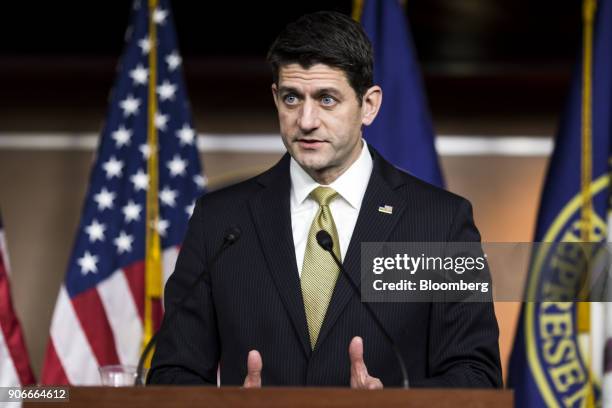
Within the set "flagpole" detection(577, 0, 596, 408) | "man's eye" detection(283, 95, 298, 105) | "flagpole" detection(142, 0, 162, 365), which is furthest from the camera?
"flagpole" detection(142, 0, 162, 365)

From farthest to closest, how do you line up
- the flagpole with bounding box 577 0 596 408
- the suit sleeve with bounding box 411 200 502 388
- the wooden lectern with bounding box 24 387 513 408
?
the flagpole with bounding box 577 0 596 408
the suit sleeve with bounding box 411 200 502 388
the wooden lectern with bounding box 24 387 513 408

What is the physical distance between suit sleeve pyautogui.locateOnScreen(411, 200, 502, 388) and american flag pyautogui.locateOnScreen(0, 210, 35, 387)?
2.01 meters

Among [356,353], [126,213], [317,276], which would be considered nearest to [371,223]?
[317,276]

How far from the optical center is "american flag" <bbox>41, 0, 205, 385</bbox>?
3680 millimetres

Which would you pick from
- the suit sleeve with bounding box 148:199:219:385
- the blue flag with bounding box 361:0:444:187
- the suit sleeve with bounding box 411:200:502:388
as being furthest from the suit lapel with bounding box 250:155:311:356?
the blue flag with bounding box 361:0:444:187

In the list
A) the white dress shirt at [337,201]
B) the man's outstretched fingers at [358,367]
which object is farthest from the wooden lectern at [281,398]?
the white dress shirt at [337,201]

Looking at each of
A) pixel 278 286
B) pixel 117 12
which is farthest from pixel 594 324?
pixel 117 12

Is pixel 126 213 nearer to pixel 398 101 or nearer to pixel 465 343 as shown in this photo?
pixel 398 101

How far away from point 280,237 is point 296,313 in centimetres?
19

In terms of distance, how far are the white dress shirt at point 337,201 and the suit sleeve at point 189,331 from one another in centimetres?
23

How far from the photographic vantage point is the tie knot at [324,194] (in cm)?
224

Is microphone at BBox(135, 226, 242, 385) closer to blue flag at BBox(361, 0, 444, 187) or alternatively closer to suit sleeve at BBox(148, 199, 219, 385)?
suit sleeve at BBox(148, 199, 219, 385)

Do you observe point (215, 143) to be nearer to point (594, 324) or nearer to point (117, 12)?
point (117, 12)

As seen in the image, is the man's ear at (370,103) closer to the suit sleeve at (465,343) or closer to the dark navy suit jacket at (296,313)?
the dark navy suit jacket at (296,313)
